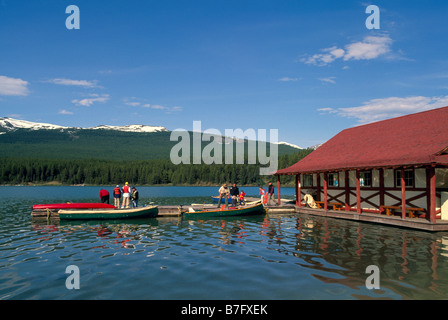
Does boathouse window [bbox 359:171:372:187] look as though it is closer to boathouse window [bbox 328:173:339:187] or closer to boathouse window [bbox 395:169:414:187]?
boathouse window [bbox 395:169:414:187]

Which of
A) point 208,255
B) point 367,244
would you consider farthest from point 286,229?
point 208,255

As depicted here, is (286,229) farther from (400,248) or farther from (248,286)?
(248,286)

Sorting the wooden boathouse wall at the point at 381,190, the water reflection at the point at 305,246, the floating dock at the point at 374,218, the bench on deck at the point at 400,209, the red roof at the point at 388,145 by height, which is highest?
the red roof at the point at 388,145

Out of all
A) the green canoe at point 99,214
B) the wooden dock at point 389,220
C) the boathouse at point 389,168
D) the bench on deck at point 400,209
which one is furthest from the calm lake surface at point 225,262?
the green canoe at point 99,214

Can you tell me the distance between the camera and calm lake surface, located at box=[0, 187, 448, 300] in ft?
28.5

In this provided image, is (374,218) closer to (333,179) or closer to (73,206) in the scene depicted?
(333,179)

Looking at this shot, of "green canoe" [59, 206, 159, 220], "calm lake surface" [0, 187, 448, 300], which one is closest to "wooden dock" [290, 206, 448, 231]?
"calm lake surface" [0, 187, 448, 300]

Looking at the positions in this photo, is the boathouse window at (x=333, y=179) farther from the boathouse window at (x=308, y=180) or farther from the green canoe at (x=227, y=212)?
the green canoe at (x=227, y=212)

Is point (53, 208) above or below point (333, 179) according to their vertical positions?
below

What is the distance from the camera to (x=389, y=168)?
20156 millimetres

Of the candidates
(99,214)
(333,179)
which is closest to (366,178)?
(333,179)

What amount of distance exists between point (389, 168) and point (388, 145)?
11.7 ft

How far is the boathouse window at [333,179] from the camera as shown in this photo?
2791 centimetres
